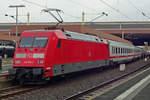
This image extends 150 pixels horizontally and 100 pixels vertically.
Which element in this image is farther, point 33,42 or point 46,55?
point 33,42

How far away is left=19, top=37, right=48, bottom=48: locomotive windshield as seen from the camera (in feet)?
47.6

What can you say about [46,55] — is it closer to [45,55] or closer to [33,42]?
[45,55]

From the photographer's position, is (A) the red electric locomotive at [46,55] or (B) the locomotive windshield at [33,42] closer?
(A) the red electric locomotive at [46,55]

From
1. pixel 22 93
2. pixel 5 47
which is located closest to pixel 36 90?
pixel 22 93

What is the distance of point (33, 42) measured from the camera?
14875 mm

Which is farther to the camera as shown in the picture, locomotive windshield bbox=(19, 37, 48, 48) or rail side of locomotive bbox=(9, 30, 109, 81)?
locomotive windshield bbox=(19, 37, 48, 48)

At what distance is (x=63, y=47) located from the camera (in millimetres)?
15133

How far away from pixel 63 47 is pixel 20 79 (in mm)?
2974

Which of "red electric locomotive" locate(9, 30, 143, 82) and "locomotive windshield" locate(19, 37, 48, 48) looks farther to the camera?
"locomotive windshield" locate(19, 37, 48, 48)

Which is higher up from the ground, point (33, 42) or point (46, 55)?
point (33, 42)

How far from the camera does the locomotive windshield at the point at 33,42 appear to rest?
14523mm

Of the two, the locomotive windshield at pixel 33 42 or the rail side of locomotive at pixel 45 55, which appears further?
the locomotive windshield at pixel 33 42

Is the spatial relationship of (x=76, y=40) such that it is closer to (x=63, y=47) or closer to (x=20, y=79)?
(x=63, y=47)

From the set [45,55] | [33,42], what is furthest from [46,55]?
[33,42]
